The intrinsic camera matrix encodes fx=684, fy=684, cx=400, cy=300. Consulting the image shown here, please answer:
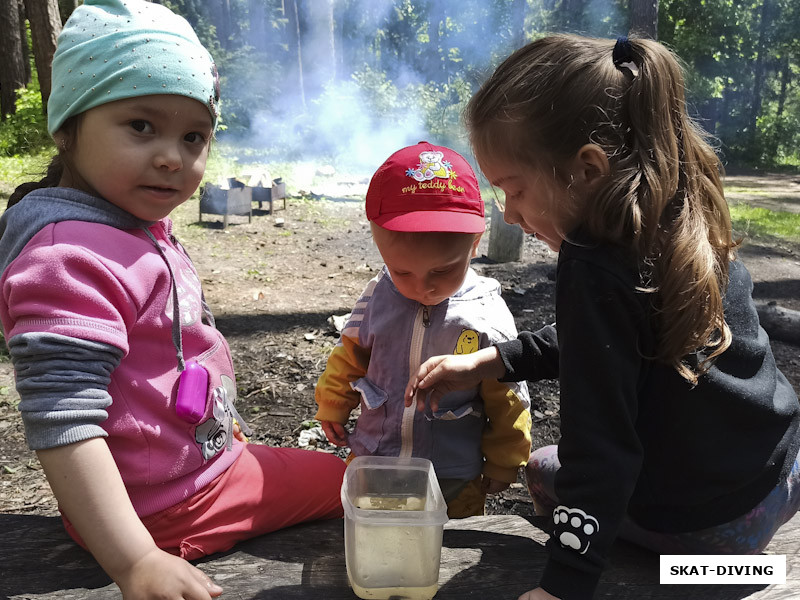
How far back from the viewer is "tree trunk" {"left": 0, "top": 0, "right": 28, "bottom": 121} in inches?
498

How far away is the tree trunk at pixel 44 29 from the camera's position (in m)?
9.77

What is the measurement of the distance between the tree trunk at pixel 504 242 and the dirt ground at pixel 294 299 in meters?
0.11

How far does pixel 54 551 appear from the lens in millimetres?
1706

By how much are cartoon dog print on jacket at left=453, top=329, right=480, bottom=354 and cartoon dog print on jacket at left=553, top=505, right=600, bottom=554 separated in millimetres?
698

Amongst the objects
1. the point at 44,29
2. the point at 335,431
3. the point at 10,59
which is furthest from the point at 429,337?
the point at 10,59

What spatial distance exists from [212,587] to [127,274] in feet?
2.28

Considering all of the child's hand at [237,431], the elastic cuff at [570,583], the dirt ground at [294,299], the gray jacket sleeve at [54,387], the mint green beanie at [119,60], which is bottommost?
the dirt ground at [294,299]

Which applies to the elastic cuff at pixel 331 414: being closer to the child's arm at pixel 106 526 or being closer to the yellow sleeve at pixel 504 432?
the yellow sleeve at pixel 504 432

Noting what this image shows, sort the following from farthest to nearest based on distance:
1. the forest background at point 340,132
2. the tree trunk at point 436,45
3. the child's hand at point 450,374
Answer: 1. the tree trunk at point 436,45
2. the forest background at point 340,132
3. the child's hand at point 450,374

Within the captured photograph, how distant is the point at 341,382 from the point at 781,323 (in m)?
3.31

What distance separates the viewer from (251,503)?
1.79 m

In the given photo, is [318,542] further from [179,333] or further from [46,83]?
[46,83]

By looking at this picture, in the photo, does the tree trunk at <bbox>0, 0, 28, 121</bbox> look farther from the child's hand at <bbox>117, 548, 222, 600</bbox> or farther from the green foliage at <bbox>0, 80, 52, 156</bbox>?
the child's hand at <bbox>117, 548, 222, 600</bbox>

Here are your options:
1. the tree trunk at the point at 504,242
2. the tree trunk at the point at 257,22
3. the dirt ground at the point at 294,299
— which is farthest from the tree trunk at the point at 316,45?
the tree trunk at the point at 504,242
